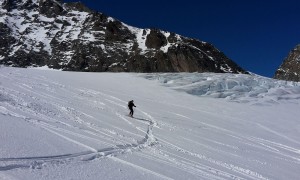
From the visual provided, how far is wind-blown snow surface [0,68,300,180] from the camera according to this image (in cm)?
1112

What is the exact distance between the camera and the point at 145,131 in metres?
19.2

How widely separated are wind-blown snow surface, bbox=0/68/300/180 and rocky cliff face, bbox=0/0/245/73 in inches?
4179

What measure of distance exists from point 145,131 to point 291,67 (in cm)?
17833

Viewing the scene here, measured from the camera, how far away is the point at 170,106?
99.0ft

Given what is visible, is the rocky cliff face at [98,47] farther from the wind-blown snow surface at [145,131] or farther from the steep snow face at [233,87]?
the wind-blown snow surface at [145,131]

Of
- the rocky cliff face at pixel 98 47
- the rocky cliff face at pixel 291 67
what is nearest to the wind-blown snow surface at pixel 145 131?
the rocky cliff face at pixel 98 47

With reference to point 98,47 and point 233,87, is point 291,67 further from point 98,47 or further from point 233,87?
point 233,87

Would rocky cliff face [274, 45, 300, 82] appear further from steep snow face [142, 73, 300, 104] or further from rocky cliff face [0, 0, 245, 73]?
steep snow face [142, 73, 300, 104]

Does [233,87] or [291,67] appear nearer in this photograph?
[233,87]

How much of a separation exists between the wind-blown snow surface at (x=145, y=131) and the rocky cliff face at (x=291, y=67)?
146m

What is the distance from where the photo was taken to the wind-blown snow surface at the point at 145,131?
11117 mm

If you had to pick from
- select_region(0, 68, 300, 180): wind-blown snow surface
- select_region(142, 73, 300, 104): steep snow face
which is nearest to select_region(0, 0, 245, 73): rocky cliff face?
select_region(142, 73, 300, 104): steep snow face

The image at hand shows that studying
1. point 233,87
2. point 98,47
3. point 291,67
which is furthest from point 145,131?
point 291,67

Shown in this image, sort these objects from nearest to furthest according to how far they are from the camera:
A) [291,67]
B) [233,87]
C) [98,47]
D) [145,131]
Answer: [145,131]
[233,87]
[98,47]
[291,67]
